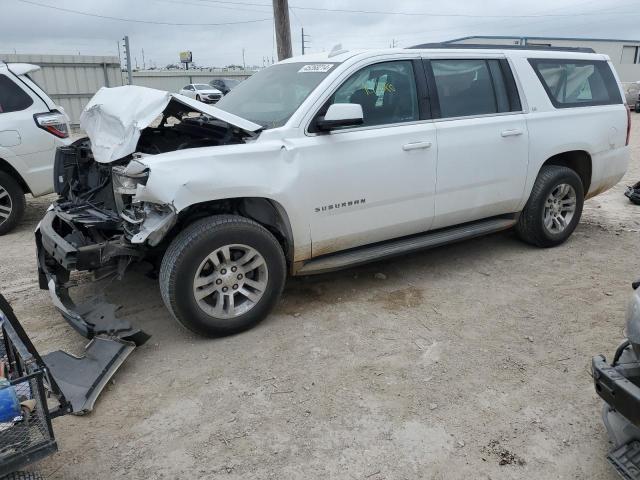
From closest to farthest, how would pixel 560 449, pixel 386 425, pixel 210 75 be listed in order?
pixel 560 449, pixel 386 425, pixel 210 75

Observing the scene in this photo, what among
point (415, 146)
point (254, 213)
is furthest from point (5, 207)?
point (415, 146)

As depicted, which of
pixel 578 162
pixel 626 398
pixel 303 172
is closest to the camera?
pixel 626 398

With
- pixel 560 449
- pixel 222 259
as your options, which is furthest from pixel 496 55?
pixel 560 449

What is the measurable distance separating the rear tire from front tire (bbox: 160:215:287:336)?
12.7 feet

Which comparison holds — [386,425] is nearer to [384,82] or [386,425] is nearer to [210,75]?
[384,82]

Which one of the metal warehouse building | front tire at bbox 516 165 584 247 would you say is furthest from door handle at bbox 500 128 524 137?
the metal warehouse building

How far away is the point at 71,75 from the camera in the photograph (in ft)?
48.9

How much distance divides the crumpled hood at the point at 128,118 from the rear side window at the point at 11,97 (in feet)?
9.79

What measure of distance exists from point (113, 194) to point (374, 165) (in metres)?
2.02

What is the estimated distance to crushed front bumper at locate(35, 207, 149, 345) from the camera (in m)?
3.44

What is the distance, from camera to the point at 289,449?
267cm

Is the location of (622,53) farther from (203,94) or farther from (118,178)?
(118,178)

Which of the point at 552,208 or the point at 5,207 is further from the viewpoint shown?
the point at 5,207

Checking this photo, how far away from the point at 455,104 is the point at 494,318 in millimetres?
1827
